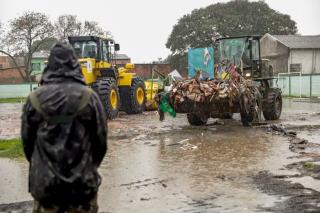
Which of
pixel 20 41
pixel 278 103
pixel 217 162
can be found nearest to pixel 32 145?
pixel 217 162

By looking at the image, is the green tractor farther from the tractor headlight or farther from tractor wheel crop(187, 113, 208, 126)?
the tractor headlight

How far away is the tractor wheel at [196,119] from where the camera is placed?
16.7 m

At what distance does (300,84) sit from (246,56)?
703 inches

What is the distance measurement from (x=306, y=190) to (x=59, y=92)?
4621mm

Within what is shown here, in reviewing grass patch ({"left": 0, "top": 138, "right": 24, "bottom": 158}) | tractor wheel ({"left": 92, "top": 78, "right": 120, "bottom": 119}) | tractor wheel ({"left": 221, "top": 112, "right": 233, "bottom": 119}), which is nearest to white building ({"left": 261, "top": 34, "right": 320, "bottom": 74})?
tractor wheel ({"left": 92, "top": 78, "right": 120, "bottom": 119})

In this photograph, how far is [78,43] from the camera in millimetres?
20578

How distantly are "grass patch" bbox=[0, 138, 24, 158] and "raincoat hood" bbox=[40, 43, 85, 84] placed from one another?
25.6ft

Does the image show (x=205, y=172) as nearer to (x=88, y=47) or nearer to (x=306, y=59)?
(x=88, y=47)

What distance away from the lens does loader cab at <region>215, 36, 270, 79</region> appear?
1819 cm

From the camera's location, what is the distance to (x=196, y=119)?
16781mm

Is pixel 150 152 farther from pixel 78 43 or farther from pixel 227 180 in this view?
pixel 78 43

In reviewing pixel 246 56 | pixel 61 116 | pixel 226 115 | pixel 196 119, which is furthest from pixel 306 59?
pixel 61 116

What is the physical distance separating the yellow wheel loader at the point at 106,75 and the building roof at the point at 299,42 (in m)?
29.7

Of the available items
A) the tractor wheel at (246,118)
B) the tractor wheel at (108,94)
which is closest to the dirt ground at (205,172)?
the tractor wheel at (246,118)
